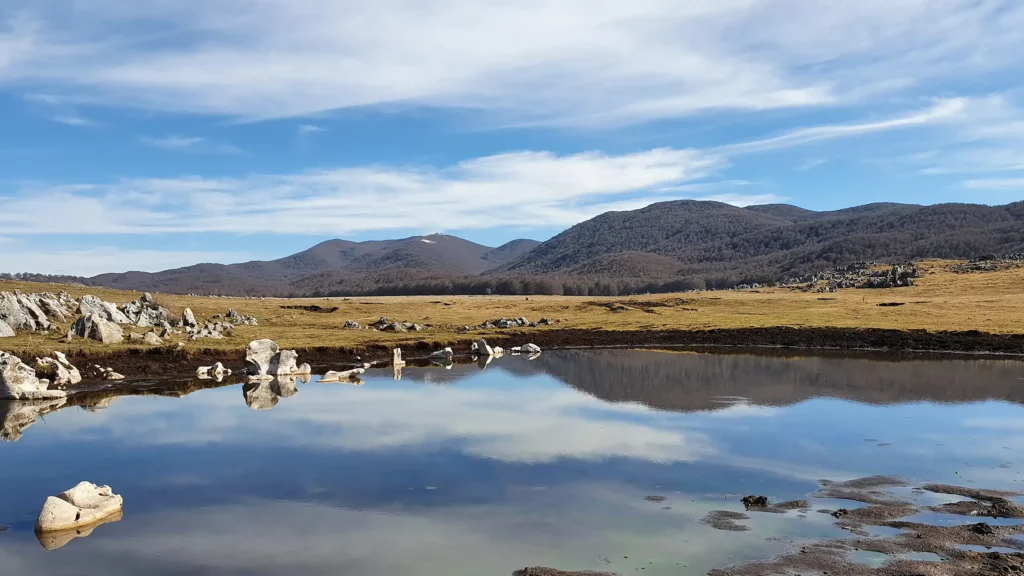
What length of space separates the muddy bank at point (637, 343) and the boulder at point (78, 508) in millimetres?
28869

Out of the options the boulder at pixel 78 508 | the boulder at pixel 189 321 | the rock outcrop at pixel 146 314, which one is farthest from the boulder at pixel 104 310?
the boulder at pixel 78 508

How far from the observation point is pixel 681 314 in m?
90.6

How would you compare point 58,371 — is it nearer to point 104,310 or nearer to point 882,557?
point 104,310

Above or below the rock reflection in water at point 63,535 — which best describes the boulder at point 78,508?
above

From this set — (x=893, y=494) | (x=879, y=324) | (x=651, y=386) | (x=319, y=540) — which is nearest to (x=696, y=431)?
(x=893, y=494)

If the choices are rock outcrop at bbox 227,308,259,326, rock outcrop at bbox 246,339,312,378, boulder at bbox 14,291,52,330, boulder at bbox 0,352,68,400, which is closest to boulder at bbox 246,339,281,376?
rock outcrop at bbox 246,339,312,378

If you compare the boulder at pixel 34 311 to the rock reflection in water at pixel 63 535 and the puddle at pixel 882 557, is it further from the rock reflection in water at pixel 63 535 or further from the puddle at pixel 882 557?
the puddle at pixel 882 557

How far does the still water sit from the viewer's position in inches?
650

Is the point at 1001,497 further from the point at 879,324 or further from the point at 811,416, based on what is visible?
the point at 879,324

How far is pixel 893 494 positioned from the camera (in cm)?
2003

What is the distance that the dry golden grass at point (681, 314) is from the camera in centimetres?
6291

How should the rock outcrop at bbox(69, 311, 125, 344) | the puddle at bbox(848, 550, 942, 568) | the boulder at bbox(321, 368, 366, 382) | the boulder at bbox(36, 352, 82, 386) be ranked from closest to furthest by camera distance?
the puddle at bbox(848, 550, 942, 568) < the boulder at bbox(36, 352, 82, 386) < the boulder at bbox(321, 368, 366, 382) < the rock outcrop at bbox(69, 311, 125, 344)

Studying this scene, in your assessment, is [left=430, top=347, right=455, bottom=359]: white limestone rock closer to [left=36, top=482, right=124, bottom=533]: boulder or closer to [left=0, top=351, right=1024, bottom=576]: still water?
[left=0, top=351, right=1024, bottom=576]: still water

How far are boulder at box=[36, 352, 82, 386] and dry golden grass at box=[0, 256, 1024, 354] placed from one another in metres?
2.47
